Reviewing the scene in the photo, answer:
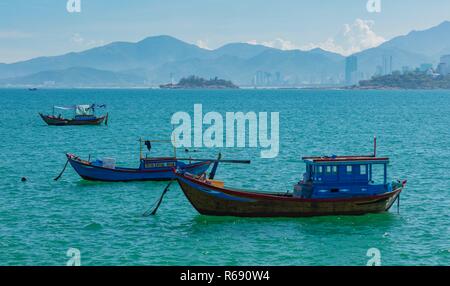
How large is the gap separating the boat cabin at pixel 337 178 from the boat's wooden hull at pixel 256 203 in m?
0.50

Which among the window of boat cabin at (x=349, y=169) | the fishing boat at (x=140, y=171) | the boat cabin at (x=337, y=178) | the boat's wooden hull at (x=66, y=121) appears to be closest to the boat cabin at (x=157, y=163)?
the fishing boat at (x=140, y=171)

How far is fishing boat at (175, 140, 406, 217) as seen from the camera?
40.2 meters

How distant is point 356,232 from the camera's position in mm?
38094

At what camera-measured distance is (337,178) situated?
134 feet

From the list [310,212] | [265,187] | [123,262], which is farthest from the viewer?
[265,187]

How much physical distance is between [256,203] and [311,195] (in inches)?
129

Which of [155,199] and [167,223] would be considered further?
[155,199]

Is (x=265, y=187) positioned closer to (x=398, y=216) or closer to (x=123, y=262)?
(x=398, y=216)

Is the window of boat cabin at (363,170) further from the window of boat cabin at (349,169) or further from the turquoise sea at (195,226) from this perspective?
the turquoise sea at (195,226)

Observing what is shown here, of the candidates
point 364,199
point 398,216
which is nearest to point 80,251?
point 364,199

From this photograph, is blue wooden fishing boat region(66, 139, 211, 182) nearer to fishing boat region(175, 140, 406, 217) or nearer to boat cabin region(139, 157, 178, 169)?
boat cabin region(139, 157, 178, 169)

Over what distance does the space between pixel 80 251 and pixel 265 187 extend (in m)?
22.9

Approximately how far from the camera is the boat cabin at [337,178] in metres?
40.4
